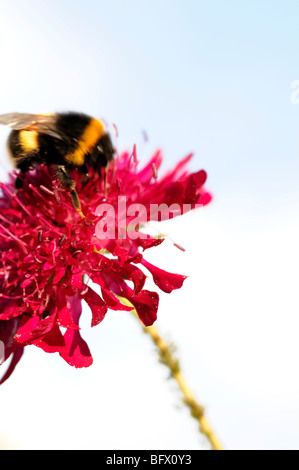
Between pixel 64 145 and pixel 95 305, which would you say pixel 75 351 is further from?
pixel 64 145

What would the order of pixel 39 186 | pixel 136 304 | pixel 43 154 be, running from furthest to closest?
pixel 39 186, pixel 43 154, pixel 136 304

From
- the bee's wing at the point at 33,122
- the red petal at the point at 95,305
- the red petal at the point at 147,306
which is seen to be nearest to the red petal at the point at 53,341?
the red petal at the point at 95,305

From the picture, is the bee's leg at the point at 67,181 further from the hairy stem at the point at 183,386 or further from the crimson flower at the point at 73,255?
the hairy stem at the point at 183,386

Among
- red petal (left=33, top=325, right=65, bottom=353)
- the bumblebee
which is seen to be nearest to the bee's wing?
the bumblebee

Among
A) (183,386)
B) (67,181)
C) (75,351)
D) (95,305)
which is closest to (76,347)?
(75,351)

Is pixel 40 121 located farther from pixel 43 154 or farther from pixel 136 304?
pixel 136 304
